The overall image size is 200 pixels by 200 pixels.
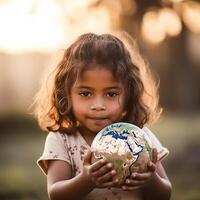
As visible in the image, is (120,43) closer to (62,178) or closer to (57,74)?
(57,74)

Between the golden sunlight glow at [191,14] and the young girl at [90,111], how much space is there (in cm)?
1155

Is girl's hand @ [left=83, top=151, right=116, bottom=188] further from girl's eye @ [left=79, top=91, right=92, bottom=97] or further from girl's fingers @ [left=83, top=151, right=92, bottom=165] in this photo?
girl's eye @ [left=79, top=91, right=92, bottom=97]

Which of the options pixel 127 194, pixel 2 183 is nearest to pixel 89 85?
pixel 127 194

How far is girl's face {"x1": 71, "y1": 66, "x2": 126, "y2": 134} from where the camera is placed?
4.59 m

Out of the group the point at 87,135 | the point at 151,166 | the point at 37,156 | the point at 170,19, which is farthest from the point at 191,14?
the point at 151,166

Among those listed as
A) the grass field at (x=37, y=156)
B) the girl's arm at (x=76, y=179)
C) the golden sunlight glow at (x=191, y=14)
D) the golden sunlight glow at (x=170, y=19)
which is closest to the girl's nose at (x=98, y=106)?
the girl's arm at (x=76, y=179)

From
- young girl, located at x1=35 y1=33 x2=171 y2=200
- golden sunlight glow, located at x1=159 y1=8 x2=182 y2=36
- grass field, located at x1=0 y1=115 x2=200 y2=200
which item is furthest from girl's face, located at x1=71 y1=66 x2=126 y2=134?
Answer: golden sunlight glow, located at x1=159 y1=8 x2=182 y2=36

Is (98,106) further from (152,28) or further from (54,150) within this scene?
(152,28)

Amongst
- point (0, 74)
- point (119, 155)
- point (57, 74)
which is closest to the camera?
point (119, 155)

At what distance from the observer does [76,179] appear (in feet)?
14.6

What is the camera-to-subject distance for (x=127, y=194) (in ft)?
15.6

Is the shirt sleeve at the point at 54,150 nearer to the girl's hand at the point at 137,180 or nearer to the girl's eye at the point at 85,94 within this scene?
the girl's eye at the point at 85,94

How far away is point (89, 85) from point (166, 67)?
2900 centimetres

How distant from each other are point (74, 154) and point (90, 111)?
0.35 meters
